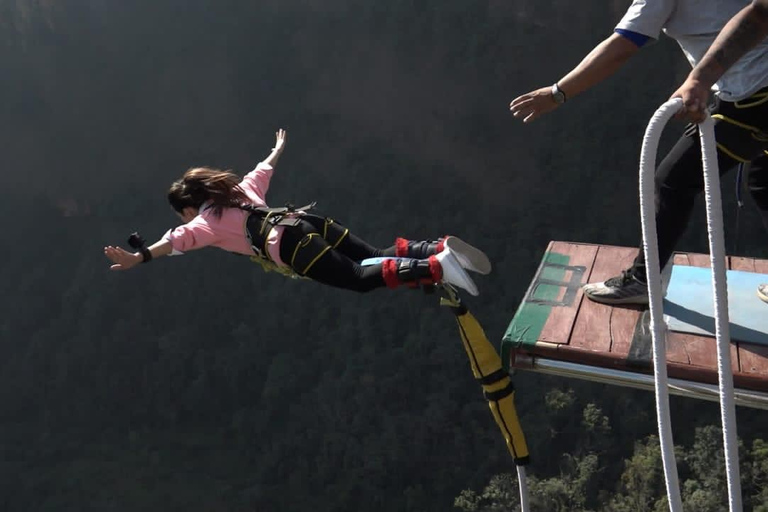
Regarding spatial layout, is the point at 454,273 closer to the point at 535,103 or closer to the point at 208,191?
the point at 535,103

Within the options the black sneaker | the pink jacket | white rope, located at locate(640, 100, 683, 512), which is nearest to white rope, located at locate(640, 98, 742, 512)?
white rope, located at locate(640, 100, 683, 512)

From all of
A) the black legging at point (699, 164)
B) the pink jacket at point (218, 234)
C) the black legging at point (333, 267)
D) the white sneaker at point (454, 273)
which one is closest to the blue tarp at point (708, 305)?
the black legging at point (699, 164)

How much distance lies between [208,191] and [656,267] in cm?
198

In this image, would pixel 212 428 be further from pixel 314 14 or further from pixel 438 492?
pixel 314 14

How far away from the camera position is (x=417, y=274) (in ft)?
8.86

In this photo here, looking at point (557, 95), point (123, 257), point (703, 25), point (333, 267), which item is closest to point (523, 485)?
point (333, 267)

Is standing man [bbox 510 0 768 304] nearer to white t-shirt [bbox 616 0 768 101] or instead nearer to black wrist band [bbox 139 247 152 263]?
white t-shirt [bbox 616 0 768 101]

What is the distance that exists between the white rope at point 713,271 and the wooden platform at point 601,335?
70cm

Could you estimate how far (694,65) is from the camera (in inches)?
82.8

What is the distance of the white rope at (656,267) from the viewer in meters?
1.49

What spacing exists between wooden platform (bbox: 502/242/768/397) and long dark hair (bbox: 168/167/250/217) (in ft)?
4.14

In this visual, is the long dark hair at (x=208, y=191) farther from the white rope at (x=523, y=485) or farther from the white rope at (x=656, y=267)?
the white rope at (x=656, y=267)

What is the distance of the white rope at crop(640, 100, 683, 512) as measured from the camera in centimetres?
149

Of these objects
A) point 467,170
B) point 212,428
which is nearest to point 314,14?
point 467,170
